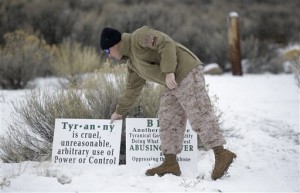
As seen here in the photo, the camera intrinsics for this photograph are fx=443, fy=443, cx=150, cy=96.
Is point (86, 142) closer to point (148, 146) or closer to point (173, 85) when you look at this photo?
point (148, 146)

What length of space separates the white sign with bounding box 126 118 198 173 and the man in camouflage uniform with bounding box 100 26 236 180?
24cm

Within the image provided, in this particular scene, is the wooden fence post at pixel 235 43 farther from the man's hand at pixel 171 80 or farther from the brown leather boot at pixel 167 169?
the man's hand at pixel 171 80

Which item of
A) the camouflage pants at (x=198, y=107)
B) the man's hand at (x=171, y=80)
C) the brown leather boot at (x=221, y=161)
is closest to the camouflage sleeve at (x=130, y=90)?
the camouflage pants at (x=198, y=107)

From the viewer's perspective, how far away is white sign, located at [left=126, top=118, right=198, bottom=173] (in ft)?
14.2

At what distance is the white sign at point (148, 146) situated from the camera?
432 cm

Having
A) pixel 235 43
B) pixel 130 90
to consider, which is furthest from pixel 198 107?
pixel 235 43

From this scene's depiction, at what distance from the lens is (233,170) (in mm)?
4469

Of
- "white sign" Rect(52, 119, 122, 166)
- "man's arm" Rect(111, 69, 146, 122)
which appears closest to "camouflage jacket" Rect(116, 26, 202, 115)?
"man's arm" Rect(111, 69, 146, 122)

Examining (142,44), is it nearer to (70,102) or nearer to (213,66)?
(70,102)

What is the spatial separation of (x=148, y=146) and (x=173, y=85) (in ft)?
2.80

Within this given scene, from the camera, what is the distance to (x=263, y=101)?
8.34 m

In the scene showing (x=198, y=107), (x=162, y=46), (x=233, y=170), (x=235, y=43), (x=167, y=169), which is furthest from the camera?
(x=235, y=43)

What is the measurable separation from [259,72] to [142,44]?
9.88 m

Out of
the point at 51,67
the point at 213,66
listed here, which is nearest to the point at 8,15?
the point at 51,67
